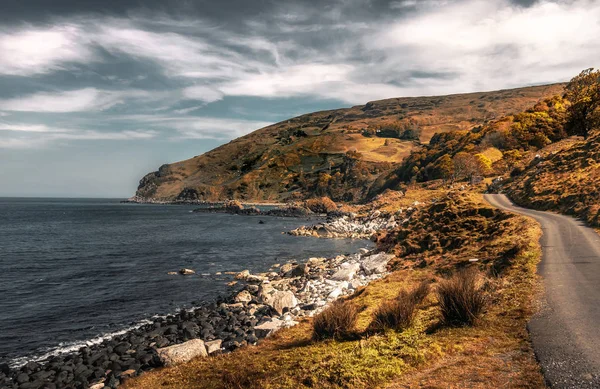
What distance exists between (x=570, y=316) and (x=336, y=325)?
24.3 feet

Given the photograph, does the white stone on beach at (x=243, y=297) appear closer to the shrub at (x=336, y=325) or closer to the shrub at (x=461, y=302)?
the shrub at (x=336, y=325)

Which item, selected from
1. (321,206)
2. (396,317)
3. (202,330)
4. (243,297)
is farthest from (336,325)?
(321,206)

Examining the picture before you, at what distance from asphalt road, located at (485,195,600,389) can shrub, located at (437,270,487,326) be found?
5.16 ft

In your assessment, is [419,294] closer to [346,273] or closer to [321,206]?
[346,273]

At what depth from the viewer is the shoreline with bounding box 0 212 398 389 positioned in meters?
15.4

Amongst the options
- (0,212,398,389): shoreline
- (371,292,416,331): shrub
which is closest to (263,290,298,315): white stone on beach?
(0,212,398,389): shoreline

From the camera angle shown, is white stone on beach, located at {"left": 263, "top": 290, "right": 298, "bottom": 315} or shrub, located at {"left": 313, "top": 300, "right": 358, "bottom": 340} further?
white stone on beach, located at {"left": 263, "top": 290, "right": 298, "bottom": 315}

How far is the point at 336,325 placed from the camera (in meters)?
12.8

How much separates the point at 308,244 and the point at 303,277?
2531cm

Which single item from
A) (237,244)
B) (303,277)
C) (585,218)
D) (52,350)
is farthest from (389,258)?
(237,244)

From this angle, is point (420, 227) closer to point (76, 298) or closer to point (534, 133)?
point (76, 298)

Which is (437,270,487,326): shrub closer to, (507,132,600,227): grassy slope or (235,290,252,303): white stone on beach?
(235,290,252,303): white stone on beach

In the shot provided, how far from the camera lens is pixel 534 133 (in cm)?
8575

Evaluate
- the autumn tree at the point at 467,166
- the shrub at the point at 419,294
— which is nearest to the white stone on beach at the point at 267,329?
the shrub at the point at 419,294
